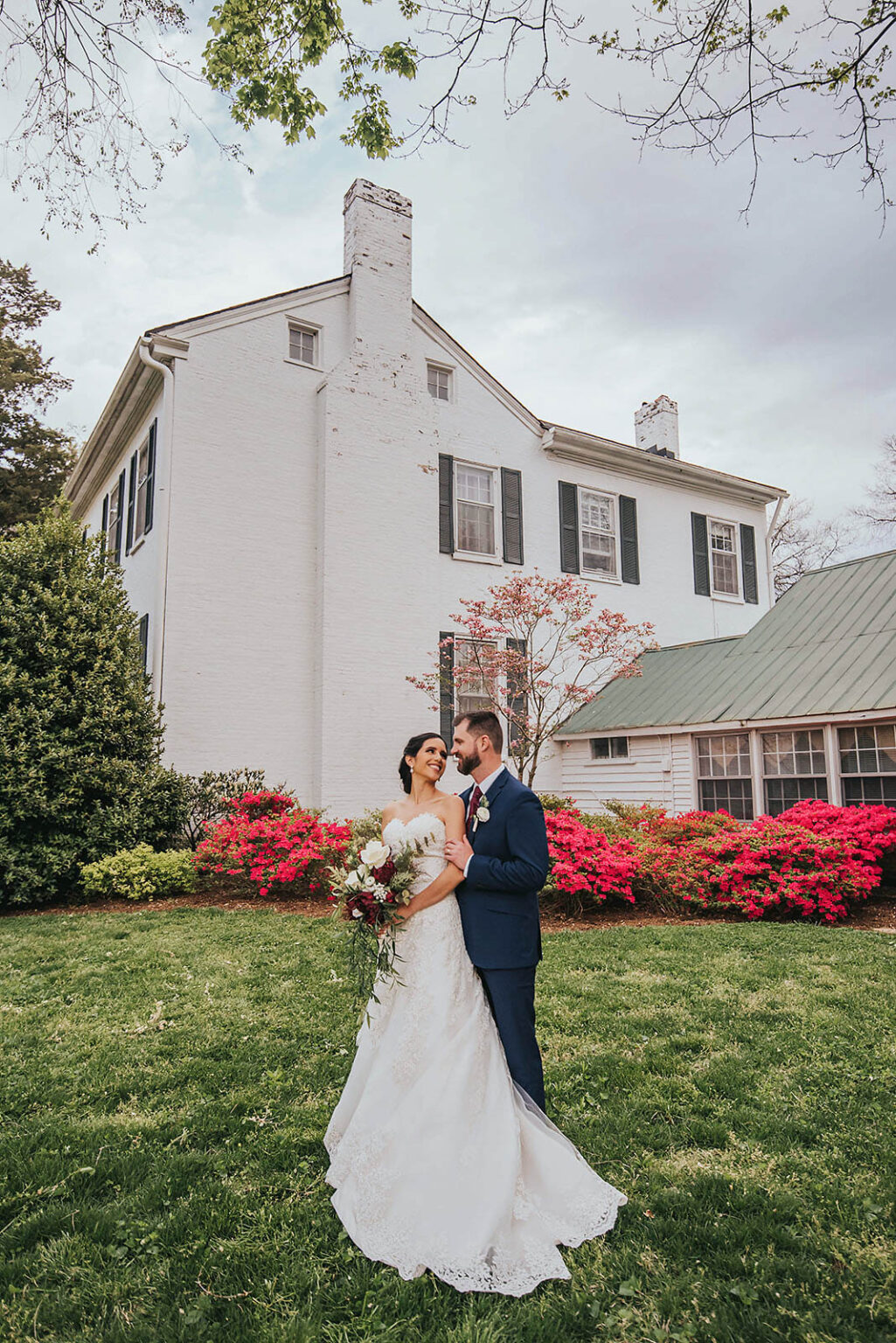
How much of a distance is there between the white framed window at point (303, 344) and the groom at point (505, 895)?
39.6 feet

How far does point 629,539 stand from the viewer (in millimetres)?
16719

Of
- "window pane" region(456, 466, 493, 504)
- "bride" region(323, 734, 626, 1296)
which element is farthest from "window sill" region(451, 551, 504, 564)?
"bride" region(323, 734, 626, 1296)

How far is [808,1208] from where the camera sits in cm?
300

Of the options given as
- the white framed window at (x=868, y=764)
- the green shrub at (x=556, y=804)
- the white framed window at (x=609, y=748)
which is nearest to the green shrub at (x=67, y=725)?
the green shrub at (x=556, y=804)

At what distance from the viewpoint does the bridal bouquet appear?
3.15 metres

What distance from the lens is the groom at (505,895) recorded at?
3.13 meters

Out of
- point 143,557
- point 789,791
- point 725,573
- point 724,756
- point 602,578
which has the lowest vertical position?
point 789,791

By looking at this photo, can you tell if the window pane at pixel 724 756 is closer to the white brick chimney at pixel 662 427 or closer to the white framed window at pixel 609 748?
the white framed window at pixel 609 748

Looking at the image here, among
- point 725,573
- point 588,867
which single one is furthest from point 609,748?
point 725,573

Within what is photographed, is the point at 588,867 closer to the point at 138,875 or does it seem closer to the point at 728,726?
the point at 728,726

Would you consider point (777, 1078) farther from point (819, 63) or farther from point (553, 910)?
point (819, 63)

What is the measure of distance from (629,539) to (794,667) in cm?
597

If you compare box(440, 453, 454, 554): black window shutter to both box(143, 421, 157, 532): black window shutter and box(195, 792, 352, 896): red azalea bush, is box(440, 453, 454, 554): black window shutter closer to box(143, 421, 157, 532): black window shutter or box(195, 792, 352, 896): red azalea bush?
box(143, 421, 157, 532): black window shutter

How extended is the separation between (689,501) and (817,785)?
8861 millimetres
